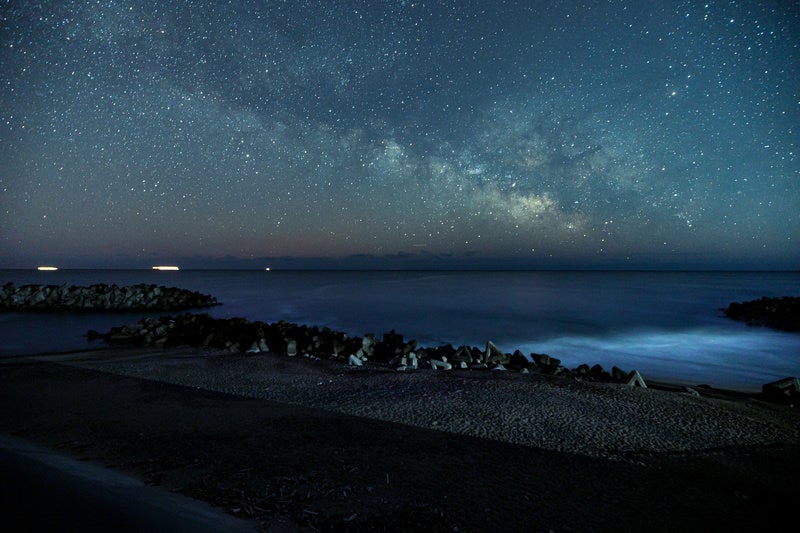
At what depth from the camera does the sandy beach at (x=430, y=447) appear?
2660 millimetres

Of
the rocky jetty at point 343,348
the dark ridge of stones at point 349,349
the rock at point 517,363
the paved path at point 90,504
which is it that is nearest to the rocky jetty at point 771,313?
the rocky jetty at point 343,348

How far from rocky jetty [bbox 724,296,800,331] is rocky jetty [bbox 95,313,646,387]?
14.6m

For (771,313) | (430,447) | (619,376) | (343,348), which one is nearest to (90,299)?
(343,348)

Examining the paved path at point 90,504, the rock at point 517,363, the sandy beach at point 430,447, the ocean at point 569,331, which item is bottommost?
the ocean at point 569,331

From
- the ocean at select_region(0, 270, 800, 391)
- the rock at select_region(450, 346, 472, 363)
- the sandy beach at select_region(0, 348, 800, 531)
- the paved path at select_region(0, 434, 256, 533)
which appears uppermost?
the paved path at select_region(0, 434, 256, 533)

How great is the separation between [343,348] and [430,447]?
640 cm

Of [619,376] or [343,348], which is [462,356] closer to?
[343,348]

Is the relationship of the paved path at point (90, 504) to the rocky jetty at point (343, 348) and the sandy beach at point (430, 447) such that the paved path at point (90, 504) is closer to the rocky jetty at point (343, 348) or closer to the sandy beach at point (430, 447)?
the sandy beach at point (430, 447)

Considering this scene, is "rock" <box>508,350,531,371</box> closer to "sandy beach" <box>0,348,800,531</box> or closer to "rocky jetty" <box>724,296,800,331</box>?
"sandy beach" <box>0,348,800,531</box>

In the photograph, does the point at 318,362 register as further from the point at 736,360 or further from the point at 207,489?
the point at 736,360

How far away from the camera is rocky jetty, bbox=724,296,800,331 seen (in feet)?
60.6

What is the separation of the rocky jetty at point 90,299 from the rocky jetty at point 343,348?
45.9ft

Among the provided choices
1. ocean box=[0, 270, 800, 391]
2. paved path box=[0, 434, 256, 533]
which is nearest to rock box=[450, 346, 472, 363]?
ocean box=[0, 270, 800, 391]

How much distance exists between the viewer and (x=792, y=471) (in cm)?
334
